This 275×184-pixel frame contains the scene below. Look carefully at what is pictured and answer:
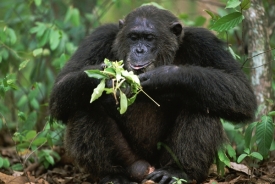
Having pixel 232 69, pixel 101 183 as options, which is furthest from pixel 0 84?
pixel 232 69

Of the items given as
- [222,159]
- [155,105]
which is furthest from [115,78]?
[222,159]

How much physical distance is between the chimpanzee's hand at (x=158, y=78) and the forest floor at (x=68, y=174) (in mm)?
1268

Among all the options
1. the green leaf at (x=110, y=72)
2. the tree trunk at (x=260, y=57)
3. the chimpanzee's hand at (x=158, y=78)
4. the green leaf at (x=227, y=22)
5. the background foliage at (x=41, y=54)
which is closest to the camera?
the green leaf at (x=110, y=72)

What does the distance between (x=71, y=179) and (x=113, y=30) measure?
84.2 inches

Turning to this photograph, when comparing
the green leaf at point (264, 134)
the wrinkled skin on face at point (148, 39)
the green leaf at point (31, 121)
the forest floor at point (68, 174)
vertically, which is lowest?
the forest floor at point (68, 174)

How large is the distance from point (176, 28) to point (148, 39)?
469 mm

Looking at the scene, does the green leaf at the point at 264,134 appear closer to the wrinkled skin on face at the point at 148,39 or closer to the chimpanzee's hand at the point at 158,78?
the chimpanzee's hand at the point at 158,78

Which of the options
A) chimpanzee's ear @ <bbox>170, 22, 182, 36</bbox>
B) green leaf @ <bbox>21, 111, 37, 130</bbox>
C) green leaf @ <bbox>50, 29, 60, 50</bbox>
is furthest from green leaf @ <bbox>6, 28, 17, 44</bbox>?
chimpanzee's ear @ <bbox>170, 22, 182, 36</bbox>

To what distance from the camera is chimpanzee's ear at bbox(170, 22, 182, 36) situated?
7371 millimetres

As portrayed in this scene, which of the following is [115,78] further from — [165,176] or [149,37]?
[149,37]

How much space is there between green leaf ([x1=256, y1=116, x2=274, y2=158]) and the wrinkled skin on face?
1.50m

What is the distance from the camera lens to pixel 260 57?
809 cm

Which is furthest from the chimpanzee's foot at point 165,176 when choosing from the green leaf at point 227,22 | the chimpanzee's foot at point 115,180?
the green leaf at point 227,22

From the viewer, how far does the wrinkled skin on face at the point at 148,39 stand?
277 inches
